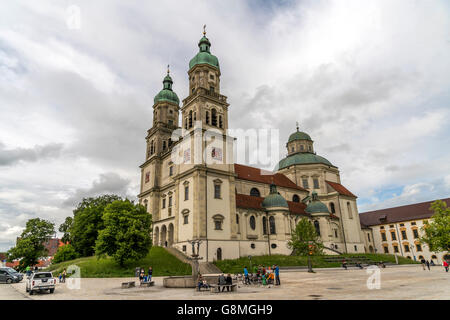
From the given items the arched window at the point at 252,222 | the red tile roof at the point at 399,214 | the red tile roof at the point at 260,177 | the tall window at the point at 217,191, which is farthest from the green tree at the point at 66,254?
the red tile roof at the point at 399,214

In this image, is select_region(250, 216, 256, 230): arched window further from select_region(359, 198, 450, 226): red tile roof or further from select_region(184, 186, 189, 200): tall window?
select_region(359, 198, 450, 226): red tile roof

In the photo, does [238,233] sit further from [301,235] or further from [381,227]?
[381,227]

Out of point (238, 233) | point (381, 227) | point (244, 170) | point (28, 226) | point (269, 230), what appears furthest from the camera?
point (381, 227)

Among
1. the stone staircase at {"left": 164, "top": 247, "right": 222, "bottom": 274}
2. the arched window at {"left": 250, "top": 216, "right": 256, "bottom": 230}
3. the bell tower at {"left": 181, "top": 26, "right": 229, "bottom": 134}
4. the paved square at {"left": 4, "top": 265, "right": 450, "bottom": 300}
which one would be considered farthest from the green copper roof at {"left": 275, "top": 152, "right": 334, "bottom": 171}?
the paved square at {"left": 4, "top": 265, "right": 450, "bottom": 300}

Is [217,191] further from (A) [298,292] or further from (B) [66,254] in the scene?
(B) [66,254]

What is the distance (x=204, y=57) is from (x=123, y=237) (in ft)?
110

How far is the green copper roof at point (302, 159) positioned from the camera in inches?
2596

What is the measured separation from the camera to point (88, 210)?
161 feet

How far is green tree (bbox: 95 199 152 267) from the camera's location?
3278 cm

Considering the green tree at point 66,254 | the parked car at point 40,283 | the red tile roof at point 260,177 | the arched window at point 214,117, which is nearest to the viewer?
the parked car at point 40,283

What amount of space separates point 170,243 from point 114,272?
511 inches

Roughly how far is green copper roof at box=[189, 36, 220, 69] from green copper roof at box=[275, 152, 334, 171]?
96.4 ft

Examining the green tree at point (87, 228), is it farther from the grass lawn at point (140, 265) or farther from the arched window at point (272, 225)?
the arched window at point (272, 225)

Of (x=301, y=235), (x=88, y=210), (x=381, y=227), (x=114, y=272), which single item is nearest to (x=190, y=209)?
(x=114, y=272)
